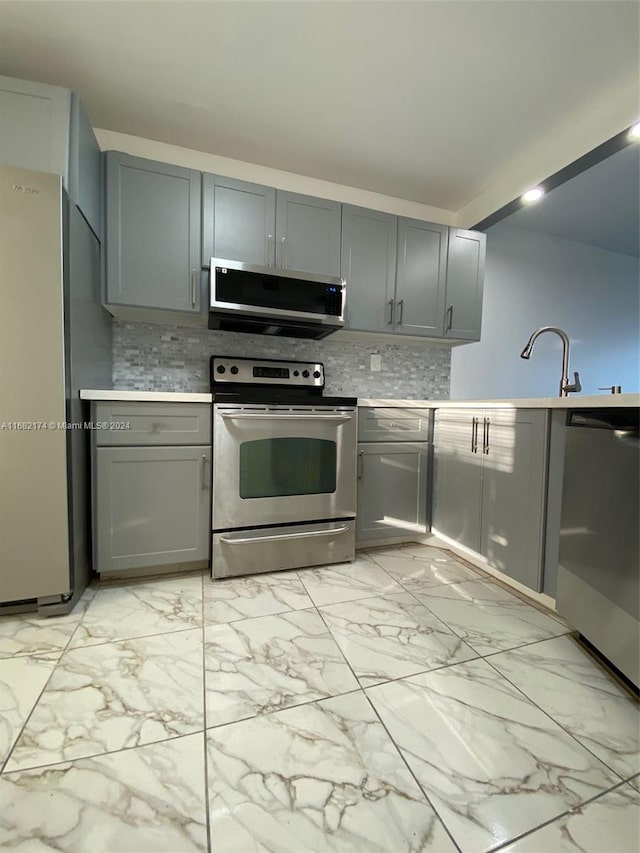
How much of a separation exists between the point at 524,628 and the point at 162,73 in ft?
9.23

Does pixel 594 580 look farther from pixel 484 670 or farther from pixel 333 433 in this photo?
pixel 333 433

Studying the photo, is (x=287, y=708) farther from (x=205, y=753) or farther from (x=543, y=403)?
(x=543, y=403)

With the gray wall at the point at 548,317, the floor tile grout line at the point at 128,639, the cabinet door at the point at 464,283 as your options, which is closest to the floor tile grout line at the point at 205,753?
the floor tile grout line at the point at 128,639

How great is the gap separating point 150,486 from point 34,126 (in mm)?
1533

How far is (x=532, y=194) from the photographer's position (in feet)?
6.89

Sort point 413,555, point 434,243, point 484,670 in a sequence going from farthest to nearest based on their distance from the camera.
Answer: point 434,243, point 413,555, point 484,670

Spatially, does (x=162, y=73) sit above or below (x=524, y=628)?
above

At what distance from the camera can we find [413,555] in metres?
2.12

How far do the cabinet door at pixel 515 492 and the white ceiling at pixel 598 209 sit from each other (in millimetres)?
1879

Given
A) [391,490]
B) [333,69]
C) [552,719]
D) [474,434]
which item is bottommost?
[552,719]

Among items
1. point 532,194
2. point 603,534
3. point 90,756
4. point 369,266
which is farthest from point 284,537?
point 532,194

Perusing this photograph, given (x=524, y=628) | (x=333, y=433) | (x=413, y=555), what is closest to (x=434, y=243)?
(x=333, y=433)

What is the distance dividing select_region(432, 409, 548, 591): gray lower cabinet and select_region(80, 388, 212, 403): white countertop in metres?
1.37

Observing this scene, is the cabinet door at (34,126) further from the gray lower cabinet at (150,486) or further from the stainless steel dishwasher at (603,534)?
the stainless steel dishwasher at (603,534)
